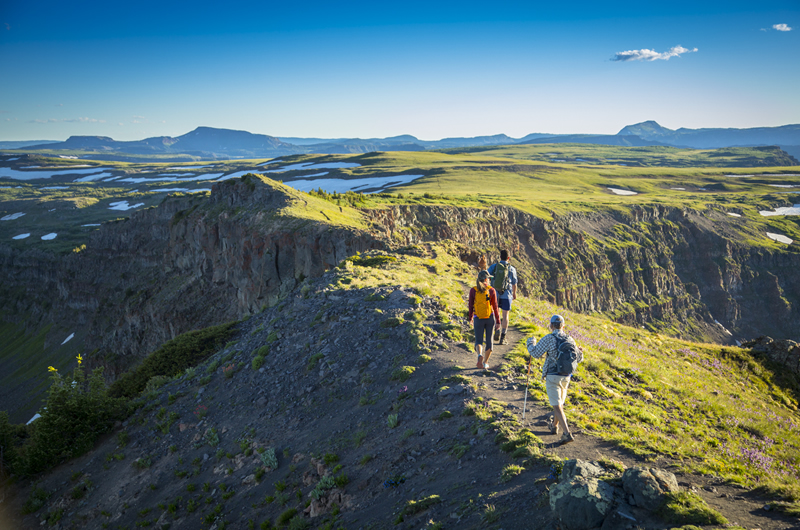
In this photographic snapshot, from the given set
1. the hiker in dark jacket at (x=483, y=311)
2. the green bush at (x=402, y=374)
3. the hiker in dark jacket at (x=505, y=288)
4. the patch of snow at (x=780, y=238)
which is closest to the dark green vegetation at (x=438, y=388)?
the green bush at (x=402, y=374)

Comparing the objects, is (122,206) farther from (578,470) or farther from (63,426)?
(578,470)

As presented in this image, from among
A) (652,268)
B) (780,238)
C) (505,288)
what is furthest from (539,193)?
(505,288)

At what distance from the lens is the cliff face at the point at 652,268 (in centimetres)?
6631

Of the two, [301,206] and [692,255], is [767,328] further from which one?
[301,206]

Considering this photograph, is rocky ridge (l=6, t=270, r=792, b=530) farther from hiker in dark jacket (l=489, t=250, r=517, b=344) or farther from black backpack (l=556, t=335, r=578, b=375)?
black backpack (l=556, t=335, r=578, b=375)

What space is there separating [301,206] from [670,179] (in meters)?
160

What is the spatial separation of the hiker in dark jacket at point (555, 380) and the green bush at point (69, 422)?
53.3ft

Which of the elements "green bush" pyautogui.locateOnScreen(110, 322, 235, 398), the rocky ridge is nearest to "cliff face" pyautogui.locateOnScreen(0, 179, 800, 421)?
"green bush" pyautogui.locateOnScreen(110, 322, 235, 398)

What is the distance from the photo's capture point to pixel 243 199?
5294cm

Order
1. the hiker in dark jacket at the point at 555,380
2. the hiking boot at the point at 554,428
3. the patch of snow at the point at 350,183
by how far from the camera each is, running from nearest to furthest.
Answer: the hiker in dark jacket at the point at 555,380 → the hiking boot at the point at 554,428 → the patch of snow at the point at 350,183

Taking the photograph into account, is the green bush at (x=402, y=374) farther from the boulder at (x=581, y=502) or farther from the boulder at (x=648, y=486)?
the boulder at (x=648, y=486)

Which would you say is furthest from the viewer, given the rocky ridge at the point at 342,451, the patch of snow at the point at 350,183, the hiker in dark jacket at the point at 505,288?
the patch of snow at the point at 350,183

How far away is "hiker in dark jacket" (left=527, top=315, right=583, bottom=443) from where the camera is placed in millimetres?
9555

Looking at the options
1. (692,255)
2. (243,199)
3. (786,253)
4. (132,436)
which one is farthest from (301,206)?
(786,253)
